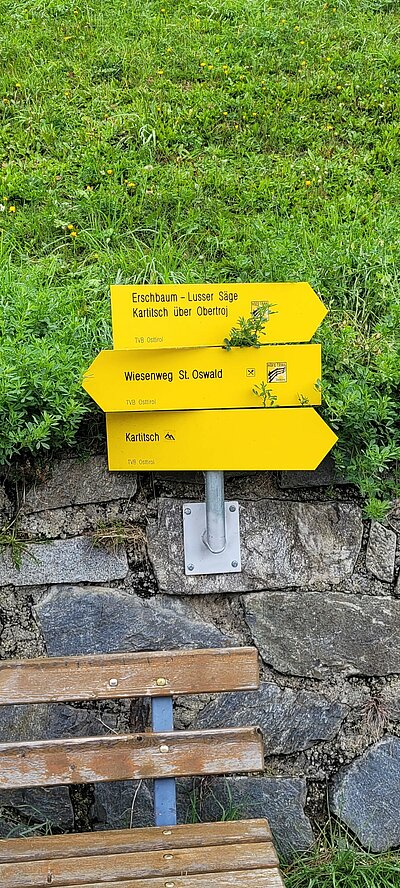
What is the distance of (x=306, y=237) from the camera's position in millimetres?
3283

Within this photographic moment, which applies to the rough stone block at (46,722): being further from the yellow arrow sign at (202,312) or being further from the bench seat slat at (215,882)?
the yellow arrow sign at (202,312)

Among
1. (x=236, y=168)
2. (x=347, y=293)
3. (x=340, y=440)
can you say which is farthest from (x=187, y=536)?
(x=236, y=168)

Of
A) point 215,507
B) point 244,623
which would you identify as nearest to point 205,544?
point 215,507

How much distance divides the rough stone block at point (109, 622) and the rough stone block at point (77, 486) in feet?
0.84

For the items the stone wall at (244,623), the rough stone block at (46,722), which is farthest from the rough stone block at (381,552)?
the rough stone block at (46,722)

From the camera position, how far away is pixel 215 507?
7.88ft

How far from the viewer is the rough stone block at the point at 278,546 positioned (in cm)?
251

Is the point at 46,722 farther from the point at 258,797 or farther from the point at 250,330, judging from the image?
the point at 250,330

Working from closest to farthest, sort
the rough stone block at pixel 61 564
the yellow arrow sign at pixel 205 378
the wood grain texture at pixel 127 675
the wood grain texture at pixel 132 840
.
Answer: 1. the wood grain texture at pixel 132 840
2. the wood grain texture at pixel 127 675
3. the yellow arrow sign at pixel 205 378
4. the rough stone block at pixel 61 564

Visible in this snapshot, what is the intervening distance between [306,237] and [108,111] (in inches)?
56.8

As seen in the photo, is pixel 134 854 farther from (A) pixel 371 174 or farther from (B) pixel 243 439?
(A) pixel 371 174

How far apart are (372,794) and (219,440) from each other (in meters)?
1.17

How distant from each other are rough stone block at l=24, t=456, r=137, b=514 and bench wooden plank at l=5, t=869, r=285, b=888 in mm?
990

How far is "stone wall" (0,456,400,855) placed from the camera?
8.15ft
